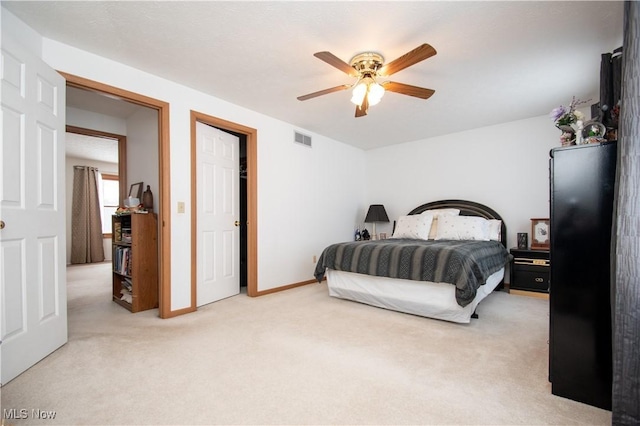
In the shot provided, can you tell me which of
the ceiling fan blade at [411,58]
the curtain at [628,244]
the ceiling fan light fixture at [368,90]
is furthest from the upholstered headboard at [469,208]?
the curtain at [628,244]

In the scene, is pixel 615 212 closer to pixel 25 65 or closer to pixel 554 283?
pixel 554 283

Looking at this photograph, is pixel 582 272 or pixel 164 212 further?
pixel 164 212

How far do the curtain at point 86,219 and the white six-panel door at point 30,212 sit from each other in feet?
18.1

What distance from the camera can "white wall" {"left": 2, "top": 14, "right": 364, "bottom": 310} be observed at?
2.59m

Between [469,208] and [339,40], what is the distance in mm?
3384

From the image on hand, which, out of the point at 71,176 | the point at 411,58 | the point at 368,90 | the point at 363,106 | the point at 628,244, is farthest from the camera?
the point at 71,176

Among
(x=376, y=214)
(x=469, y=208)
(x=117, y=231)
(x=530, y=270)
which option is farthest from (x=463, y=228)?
(x=117, y=231)

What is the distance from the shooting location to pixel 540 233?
12.9 ft

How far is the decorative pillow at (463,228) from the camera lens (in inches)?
152

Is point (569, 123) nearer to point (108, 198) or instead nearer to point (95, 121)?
point (95, 121)

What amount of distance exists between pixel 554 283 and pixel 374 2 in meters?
1.99

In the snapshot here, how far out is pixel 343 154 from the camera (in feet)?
17.5

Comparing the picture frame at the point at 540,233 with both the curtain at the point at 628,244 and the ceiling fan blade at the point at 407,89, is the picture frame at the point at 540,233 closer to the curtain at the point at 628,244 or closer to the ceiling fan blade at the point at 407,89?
the ceiling fan blade at the point at 407,89

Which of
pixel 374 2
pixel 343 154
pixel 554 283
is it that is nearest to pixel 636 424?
pixel 554 283
